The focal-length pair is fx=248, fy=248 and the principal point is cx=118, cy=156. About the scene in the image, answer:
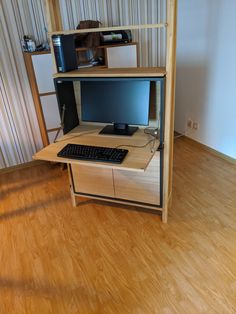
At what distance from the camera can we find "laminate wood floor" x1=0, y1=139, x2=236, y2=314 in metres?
1.58

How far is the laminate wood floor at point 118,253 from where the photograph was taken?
1584 millimetres

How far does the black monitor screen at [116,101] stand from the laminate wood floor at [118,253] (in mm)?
887

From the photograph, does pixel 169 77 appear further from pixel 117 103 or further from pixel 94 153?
pixel 94 153

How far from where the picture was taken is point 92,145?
194 cm

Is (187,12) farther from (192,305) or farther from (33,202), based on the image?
(192,305)

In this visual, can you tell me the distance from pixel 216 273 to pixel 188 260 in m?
0.20

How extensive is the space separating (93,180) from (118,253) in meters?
0.68

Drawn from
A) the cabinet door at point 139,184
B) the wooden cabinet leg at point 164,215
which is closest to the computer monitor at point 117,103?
the cabinet door at point 139,184

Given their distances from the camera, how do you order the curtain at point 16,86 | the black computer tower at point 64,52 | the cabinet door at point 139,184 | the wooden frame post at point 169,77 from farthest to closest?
the curtain at point 16,86 < the cabinet door at point 139,184 < the black computer tower at point 64,52 < the wooden frame post at point 169,77

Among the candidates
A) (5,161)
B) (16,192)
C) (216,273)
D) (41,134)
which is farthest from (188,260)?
(5,161)

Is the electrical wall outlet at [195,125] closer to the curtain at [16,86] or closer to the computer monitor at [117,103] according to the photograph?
the computer monitor at [117,103]

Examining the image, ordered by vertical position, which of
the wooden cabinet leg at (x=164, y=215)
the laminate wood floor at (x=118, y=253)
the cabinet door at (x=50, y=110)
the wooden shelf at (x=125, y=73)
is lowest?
the laminate wood floor at (x=118, y=253)

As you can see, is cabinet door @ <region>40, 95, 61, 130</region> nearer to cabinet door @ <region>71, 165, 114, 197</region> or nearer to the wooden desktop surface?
the wooden desktop surface

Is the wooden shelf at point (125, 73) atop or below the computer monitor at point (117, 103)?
atop
